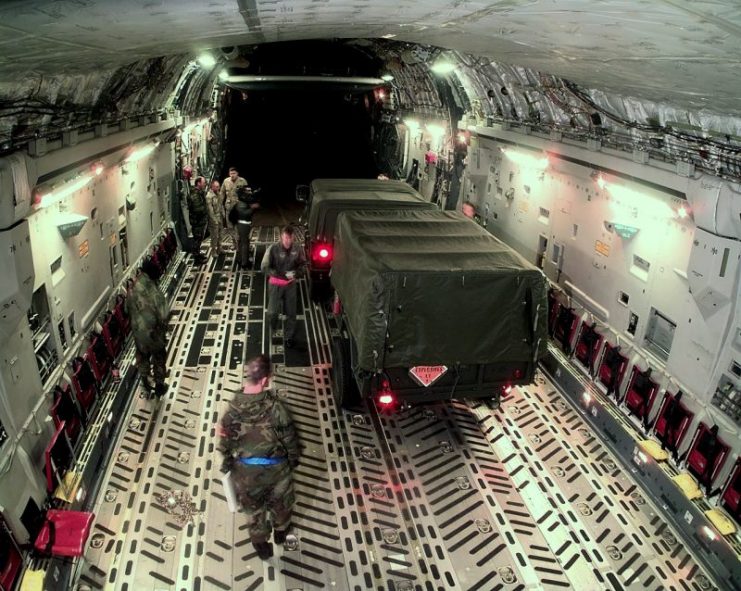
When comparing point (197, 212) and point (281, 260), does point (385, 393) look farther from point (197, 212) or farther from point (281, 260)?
point (197, 212)

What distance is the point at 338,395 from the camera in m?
6.77

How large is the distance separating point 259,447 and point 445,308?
236 centimetres

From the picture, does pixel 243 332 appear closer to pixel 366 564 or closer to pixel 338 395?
pixel 338 395

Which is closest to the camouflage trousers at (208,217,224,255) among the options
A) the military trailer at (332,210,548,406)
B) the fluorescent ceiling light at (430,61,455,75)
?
the fluorescent ceiling light at (430,61,455,75)

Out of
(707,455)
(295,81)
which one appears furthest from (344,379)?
(295,81)

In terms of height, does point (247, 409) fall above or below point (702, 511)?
above

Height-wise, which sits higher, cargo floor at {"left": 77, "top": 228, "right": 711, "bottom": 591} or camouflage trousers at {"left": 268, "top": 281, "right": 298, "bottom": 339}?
camouflage trousers at {"left": 268, "top": 281, "right": 298, "bottom": 339}

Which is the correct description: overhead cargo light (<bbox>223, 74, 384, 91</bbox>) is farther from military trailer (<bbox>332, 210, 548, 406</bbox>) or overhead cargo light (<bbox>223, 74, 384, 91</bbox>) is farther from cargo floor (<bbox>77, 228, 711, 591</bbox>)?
military trailer (<bbox>332, 210, 548, 406</bbox>)

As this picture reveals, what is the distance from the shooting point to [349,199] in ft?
31.7

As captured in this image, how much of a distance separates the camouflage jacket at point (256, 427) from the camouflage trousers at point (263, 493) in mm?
158

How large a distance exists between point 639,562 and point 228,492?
3.71 metres

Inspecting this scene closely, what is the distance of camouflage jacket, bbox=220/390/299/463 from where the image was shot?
4129mm

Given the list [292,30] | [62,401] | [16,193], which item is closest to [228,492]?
[62,401]

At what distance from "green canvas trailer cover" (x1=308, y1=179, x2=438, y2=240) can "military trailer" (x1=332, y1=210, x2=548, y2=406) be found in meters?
3.07
